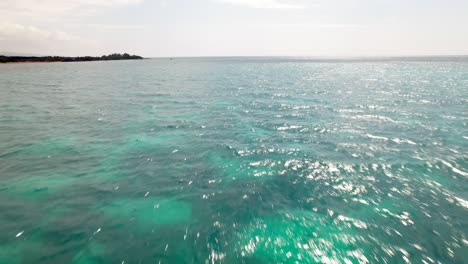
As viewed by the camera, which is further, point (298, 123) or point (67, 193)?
point (298, 123)

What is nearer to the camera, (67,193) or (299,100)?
(67,193)

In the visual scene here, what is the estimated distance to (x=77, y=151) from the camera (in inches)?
711

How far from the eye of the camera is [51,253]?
8.91m

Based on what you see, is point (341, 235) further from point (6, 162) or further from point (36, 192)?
point (6, 162)

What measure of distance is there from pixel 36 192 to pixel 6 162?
19.2 feet

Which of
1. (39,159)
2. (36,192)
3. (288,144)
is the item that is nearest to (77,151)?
(39,159)

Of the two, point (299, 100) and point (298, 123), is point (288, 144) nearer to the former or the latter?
point (298, 123)

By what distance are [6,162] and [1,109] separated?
882 inches

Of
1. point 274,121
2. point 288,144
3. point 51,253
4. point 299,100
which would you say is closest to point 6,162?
point 51,253

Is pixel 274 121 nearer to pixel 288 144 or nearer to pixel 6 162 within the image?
pixel 288 144

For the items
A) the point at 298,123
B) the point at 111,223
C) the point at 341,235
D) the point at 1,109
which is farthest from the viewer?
the point at 1,109

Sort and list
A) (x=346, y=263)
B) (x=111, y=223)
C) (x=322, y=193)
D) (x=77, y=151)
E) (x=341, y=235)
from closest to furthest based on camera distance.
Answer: (x=346, y=263)
(x=341, y=235)
(x=111, y=223)
(x=322, y=193)
(x=77, y=151)

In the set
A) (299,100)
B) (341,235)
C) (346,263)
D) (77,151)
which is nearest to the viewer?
(346,263)

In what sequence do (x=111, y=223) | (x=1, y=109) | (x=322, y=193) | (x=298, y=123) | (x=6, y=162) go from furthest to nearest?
1. (x=1, y=109)
2. (x=298, y=123)
3. (x=6, y=162)
4. (x=322, y=193)
5. (x=111, y=223)
